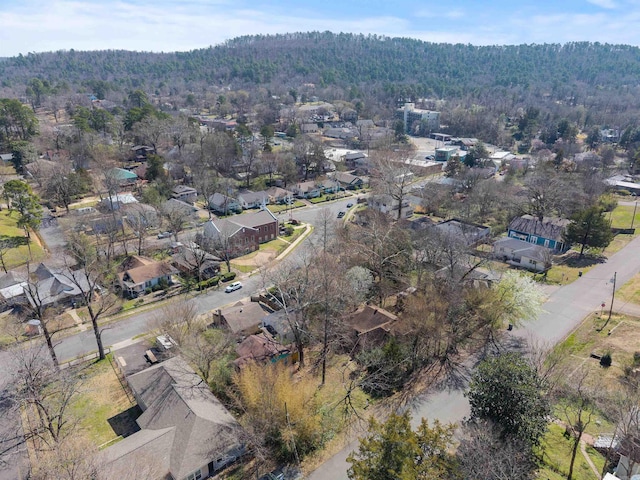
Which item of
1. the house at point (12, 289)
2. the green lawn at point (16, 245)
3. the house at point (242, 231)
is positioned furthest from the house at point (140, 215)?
the house at point (12, 289)

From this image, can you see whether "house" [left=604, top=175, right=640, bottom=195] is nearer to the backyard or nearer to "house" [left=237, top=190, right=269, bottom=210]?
the backyard

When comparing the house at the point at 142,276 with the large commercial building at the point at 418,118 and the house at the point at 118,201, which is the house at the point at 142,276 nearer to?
the house at the point at 118,201


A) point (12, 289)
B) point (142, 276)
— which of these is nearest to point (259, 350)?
point (142, 276)

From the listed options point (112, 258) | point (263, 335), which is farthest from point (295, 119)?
point (263, 335)

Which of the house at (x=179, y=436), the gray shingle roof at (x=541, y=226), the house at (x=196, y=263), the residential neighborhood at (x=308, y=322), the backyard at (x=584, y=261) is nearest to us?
the house at (x=179, y=436)

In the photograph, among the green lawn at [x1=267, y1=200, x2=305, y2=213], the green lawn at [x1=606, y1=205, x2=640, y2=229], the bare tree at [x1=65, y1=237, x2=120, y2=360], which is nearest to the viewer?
the bare tree at [x1=65, y1=237, x2=120, y2=360]

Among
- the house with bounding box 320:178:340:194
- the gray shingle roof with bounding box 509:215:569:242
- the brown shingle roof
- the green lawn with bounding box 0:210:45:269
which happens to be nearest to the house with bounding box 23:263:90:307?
the green lawn with bounding box 0:210:45:269

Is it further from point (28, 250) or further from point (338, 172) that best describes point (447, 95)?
point (28, 250)
